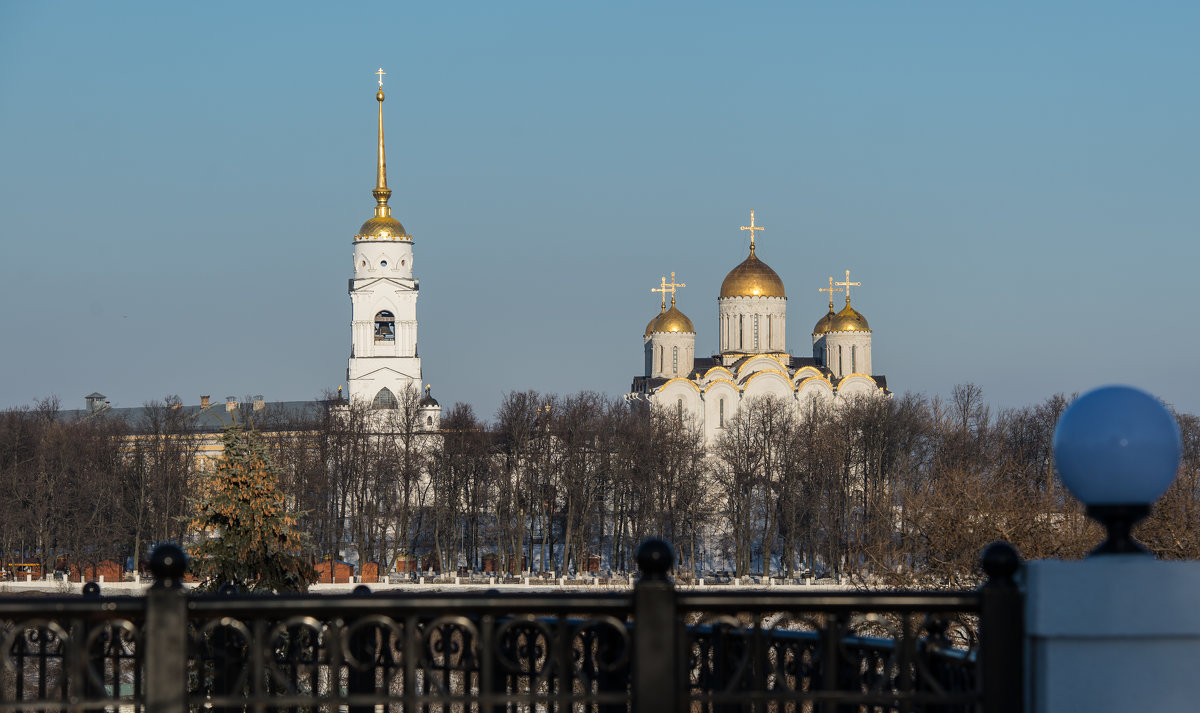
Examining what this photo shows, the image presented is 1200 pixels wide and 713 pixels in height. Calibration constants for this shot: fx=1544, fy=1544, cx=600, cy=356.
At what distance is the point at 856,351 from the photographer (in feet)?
268

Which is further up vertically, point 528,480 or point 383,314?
point 383,314

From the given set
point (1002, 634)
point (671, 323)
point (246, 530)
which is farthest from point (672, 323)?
point (1002, 634)

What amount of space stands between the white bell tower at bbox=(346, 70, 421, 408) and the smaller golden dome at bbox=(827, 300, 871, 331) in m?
22.3

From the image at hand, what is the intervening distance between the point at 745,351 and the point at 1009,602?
253 feet

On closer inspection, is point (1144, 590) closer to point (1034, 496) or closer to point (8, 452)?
point (1034, 496)

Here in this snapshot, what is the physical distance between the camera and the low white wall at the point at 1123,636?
4758 mm

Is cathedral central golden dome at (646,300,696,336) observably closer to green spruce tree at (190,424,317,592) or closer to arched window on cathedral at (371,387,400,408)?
arched window on cathedral at (371,387,400,408)

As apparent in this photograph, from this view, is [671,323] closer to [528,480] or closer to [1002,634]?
[528,480]

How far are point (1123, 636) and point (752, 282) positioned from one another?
77.4m

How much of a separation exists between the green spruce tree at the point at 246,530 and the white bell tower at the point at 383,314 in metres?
49.7

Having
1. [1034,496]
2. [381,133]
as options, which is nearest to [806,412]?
[381,133]

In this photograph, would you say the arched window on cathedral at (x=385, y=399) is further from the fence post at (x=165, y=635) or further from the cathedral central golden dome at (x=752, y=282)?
the fence post at (x=165, y=635)

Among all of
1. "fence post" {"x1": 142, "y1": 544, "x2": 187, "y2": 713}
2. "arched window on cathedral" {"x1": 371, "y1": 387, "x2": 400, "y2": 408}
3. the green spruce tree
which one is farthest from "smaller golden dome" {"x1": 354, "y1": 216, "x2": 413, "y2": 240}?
"fence post" {"x1": 142, "y1": 544, "x2": 187, "y2": 713}

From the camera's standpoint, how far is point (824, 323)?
8406 cm
